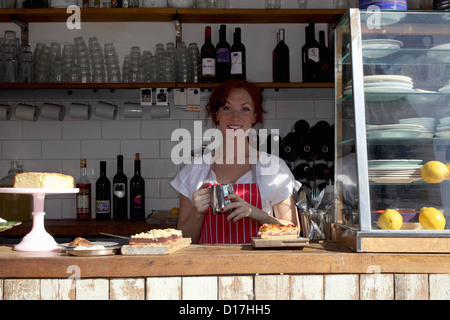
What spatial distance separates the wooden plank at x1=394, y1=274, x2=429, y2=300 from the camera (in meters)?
1.37

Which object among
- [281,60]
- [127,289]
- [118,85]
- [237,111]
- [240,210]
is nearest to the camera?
[127,289]

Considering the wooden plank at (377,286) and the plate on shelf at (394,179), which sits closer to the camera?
the wooden plank at (377,286)

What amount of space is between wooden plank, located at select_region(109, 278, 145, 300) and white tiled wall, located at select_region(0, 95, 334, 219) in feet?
6.76

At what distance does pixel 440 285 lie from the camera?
54.3 inches

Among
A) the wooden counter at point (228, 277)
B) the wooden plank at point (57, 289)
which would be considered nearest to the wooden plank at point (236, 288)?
the wooden counter at point (228, 277)

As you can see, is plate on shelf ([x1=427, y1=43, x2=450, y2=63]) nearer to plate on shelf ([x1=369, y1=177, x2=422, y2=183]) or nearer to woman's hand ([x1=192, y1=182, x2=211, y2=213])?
plate on shelf ([x1=369, y1=177, x2=422, y2=183])

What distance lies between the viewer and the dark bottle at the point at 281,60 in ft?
10.8

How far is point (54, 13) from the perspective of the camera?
314 cm

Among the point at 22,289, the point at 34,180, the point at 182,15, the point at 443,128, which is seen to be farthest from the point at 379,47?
the point at 182,15

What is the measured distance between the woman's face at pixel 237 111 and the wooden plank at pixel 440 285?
3.27 feet

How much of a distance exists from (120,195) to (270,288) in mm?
2004

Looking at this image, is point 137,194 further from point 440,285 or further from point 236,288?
point 440,285

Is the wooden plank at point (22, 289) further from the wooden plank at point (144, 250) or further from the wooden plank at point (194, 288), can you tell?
the wooden plank at point (194, 288)
